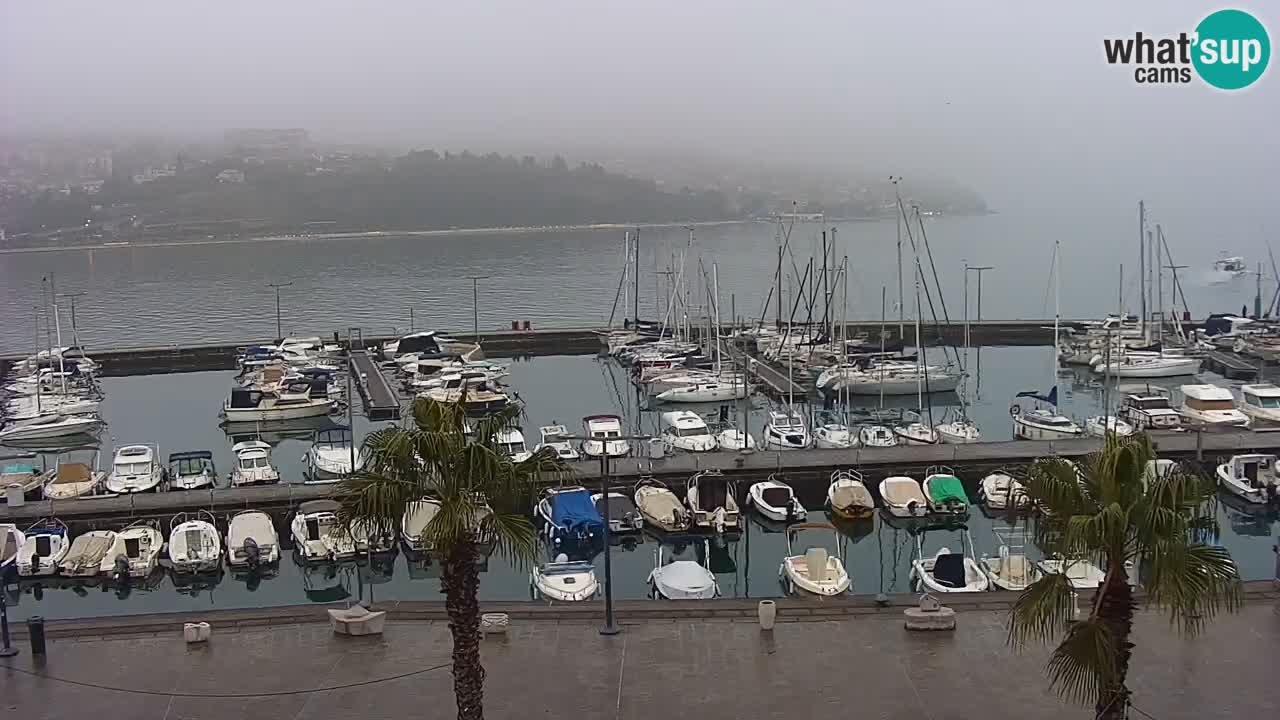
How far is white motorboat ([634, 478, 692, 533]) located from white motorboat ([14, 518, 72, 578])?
1404 centimetres

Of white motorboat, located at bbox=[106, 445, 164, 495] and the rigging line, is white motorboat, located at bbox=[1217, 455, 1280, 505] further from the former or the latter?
white motorboat, located at bbox=[106, 445, 164, 495]

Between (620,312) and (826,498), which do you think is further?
(620,312)

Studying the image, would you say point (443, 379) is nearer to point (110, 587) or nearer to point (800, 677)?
point (110, 587)

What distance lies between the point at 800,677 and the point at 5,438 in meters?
41.6

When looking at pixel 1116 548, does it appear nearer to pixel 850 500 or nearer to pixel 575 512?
pixel 575 512

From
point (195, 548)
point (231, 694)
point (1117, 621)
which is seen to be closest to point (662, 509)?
point (195, 548)

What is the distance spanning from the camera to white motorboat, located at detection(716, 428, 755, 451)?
35500mm

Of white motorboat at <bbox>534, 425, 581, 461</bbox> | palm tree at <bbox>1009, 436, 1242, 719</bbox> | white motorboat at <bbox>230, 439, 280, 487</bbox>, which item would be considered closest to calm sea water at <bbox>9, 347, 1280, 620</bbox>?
white motorboat at <bbox>230, 439, 280, 487</bbox>

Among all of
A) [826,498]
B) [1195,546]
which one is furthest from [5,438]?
[1195,546]

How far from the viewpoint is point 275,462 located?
41000 millimetres

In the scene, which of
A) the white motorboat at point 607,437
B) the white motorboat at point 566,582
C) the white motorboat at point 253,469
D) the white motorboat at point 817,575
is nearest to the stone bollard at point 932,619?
the white motorboat at point 817,575

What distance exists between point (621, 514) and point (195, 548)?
10.2 metres

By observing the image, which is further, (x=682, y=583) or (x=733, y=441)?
(x=733, y=441)

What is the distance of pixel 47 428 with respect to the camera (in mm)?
45469
